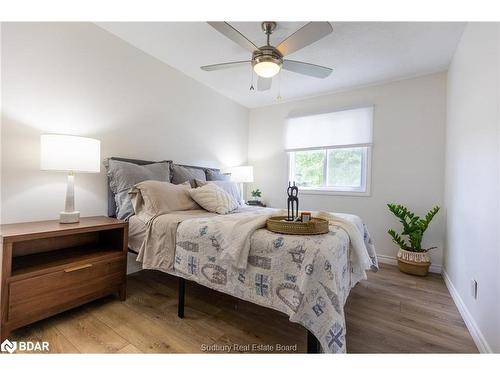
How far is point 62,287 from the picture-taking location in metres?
1.51

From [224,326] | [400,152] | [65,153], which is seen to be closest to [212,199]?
[224,326]

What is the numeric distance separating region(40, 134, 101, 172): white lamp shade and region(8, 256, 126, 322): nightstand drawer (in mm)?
680

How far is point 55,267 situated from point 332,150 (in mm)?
3362

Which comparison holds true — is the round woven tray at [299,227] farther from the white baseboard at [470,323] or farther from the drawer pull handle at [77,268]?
the drawer pull handle at [77,268]

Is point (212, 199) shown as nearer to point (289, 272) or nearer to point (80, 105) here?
point (289, 272)

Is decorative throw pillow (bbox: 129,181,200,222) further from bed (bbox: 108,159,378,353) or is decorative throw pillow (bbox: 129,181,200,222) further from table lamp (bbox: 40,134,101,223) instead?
table lamp (bbox: 40,134,101,223)

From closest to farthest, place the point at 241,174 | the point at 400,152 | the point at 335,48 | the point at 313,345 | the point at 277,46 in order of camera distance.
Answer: the point at 313,345 → the point at 277,46 → the point at 335,48 → the point at 400,152 → the point at 241,174

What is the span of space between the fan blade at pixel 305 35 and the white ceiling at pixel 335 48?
0.35 m

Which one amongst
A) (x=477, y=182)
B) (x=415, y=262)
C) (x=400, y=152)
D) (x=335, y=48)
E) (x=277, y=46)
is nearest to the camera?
(x=477, y=182)

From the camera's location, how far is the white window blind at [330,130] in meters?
3.17

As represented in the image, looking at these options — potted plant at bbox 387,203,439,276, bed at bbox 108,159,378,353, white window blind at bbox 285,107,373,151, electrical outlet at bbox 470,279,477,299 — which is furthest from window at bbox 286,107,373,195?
bed at bbox 108,159,378,353

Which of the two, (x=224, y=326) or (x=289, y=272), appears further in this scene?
(x=224, y=326)

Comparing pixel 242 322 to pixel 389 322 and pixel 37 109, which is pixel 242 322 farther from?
pixel 37 109
